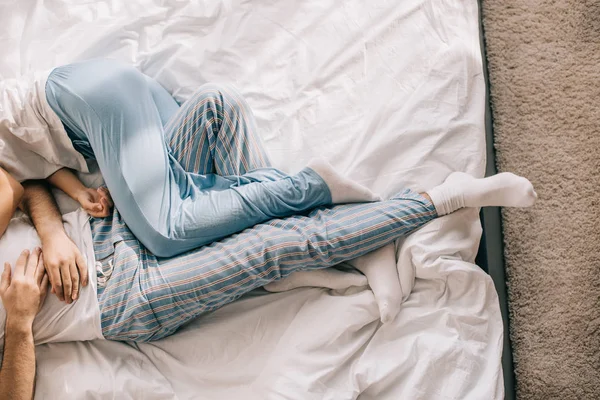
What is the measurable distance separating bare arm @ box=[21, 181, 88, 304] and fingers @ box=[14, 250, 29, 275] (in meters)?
0.04

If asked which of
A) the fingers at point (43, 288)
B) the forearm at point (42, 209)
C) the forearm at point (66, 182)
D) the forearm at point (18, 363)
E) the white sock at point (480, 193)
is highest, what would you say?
the white sock at point (480, 193)

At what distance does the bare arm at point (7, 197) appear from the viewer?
121cm

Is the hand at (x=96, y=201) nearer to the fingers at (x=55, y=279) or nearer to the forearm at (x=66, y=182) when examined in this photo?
the forearm at (x=66, y=182)

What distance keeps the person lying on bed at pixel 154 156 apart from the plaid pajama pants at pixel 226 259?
0.03 metres

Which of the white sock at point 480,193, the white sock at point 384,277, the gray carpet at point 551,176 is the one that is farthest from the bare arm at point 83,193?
the gray carpet at point 551,176

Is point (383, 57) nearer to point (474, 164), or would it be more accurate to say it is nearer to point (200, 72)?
point (474, 164)

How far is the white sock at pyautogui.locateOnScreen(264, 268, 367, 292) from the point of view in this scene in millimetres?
1238

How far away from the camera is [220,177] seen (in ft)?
4.44

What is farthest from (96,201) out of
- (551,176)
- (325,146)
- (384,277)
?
(551,176)

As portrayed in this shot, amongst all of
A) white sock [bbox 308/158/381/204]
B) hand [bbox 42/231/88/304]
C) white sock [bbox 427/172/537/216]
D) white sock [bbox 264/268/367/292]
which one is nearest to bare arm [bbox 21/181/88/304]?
hand [bbox 42/231/88/304]

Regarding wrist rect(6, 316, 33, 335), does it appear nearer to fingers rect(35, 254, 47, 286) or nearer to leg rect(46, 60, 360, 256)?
fingers rect(35, 254, 47, 286)

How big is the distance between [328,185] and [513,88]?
2.43ft

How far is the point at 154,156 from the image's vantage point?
50.5 inches

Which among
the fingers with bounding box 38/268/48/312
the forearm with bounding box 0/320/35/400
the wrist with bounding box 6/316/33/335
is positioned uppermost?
the fingers with bounding box 38/268/48/312
